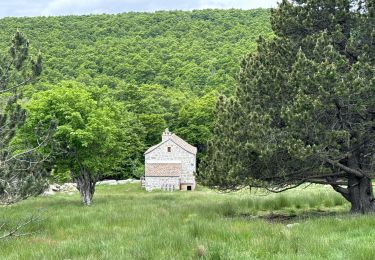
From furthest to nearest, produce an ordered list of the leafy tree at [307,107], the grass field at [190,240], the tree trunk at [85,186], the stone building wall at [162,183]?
the stone building wall at [162,183] → the tree trunk at [85,186] → the leafy tree at [307,107] → the grass field at [190,240]

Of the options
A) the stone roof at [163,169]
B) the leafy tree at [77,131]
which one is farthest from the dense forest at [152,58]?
the leafy tree at [77,131]

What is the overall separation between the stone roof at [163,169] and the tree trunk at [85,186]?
20029 mm

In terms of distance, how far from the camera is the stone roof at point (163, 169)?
47156mm

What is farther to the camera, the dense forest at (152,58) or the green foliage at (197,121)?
the dense forest at (152,58)

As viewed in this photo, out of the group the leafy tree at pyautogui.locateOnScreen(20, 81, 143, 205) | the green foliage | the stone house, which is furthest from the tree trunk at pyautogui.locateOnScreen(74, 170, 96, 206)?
the green foliage

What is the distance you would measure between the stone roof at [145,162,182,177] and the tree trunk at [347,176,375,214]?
105 ft

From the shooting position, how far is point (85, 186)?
2589cm

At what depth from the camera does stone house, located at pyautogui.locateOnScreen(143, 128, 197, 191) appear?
47.2m

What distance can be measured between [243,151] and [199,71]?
74.8 m

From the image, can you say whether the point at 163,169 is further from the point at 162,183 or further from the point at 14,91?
the point at 14,91

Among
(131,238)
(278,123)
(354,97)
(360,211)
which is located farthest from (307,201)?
(131,238)

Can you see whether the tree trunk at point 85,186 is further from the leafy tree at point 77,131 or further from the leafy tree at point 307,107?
the leafy tree at point 307,107

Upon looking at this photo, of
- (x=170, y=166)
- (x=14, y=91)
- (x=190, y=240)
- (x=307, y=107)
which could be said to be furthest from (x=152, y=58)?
(x=190, y=240)

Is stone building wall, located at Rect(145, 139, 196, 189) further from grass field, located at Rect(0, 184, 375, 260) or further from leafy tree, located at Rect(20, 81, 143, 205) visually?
grass field, located at Rect(0, 184, 375, 260)
